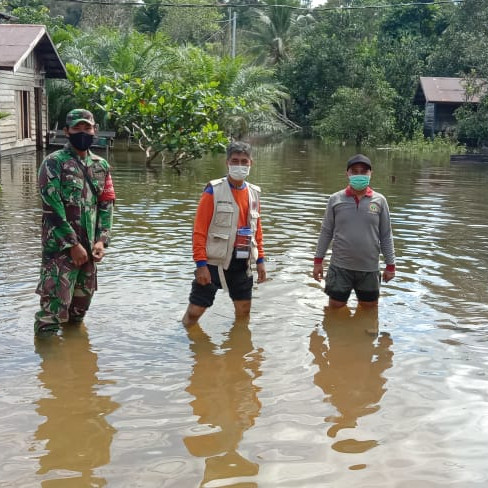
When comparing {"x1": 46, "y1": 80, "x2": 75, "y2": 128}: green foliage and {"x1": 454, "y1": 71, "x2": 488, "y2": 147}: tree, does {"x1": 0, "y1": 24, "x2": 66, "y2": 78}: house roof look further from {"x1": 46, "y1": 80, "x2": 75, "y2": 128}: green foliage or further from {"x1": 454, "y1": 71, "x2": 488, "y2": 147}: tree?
{"x1": 454, "y1": 71, "x2": 488, "y2": 147}: tree

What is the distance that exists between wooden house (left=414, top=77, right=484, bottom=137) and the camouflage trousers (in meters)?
32.1

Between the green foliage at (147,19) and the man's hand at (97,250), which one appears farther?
the green foliage at (147,19)

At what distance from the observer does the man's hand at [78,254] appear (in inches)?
198

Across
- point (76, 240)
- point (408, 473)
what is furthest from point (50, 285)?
point (408, 473)

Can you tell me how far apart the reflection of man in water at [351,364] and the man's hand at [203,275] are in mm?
989

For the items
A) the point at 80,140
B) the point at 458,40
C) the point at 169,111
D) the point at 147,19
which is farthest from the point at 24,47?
the point at 147,19

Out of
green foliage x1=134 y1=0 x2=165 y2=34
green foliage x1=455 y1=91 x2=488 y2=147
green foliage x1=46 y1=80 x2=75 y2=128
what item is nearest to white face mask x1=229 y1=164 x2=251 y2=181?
green foliage x1=46 y1=80 x2=75 y2=128

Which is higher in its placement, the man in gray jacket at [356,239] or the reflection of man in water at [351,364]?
the man in gray jacket at [356,239]

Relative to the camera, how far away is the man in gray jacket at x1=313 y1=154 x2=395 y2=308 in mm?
5926

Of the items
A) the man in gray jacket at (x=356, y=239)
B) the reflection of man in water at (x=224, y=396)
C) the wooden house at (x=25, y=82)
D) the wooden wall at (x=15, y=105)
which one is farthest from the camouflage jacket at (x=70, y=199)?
the wooden wall at (x=15, y=105)

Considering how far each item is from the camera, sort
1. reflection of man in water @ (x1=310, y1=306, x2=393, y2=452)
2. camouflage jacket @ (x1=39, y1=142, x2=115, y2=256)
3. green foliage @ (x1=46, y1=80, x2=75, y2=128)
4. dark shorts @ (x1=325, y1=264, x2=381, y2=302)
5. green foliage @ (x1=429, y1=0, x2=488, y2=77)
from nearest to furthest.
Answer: reflection of man in water @ (x1=310, y1=306, x2=393, y2=452), camouflage jacket @ (x1=39, y1=142, x2=115, y2=256), dark shorts @ (x1=325, y1=264, x2=381, y2=302), green foliage @ (x1=46, y1=80, x2=75, y2=128), green foliage @ (x1=429, y1=0, x2=488, y2=77)

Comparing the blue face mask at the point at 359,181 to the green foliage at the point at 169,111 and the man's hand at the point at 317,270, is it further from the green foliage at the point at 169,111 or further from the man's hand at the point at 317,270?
the green foliage at the point at 169,111

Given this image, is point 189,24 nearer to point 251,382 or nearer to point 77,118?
point 77,118

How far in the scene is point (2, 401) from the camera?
169 inches
